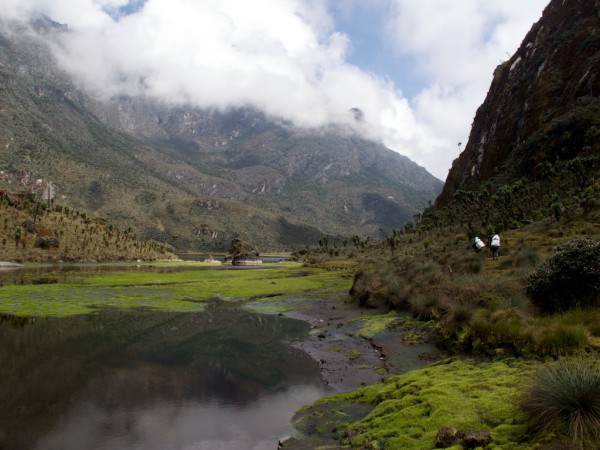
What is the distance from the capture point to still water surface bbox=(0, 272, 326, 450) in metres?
14.7

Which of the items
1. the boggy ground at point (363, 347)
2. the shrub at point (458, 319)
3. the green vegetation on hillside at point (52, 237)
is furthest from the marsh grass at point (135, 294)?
the green vegetation on hillside at point (52, 237)

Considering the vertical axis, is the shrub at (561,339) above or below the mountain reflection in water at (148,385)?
above

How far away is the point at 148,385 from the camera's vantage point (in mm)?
19516

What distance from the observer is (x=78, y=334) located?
29.5 meters

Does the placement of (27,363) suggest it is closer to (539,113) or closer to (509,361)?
(509,361)

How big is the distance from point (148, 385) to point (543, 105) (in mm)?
124473

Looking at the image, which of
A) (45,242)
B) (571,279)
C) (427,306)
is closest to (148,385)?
(427,306)

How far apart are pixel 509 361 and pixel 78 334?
26115 mm

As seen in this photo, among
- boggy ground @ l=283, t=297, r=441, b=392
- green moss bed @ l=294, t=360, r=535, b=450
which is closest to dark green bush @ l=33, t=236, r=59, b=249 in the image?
boggy ground @ l=283, t=297, r=441, b=392

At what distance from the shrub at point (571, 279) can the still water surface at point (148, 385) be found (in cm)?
1077

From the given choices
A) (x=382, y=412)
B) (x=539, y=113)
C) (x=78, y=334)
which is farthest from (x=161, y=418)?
(x=539, y=113)

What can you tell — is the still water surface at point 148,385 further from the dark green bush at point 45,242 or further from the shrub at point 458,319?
the dark green bush at point 45,242

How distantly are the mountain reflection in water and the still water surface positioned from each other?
0.14 feet

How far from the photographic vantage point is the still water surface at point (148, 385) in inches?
579
